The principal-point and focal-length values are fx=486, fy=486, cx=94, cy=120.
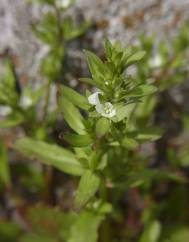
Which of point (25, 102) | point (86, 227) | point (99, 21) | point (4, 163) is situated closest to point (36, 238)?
point (4, 163)

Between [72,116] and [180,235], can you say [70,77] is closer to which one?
[72,116]

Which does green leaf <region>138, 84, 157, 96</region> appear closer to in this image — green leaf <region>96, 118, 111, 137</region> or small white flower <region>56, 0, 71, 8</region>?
green leaf <region>96, 118, 111, 137</region>

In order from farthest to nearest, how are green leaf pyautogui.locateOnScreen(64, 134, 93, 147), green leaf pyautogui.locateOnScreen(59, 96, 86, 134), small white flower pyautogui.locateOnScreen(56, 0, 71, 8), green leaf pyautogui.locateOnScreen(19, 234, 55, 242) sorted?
1. green leaf pyautogui.locateOnScreen(19, 234, 55, 242)
2. small white flower pyautogui.locateOnScreen(56, 0, 71, 8)
3. green leaf pyautogui.locateOnScreen(59, 96, 86, 134)
4. green leaf pyautogui.locateOnScreen(64, 134, 93, 147)

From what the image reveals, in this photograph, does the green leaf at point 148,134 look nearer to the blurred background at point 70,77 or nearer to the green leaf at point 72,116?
the green leaf at point 72,116

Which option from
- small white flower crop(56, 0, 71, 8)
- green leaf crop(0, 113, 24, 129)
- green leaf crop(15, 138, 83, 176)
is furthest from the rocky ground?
green leaf crop(15, 138, 83, 176)

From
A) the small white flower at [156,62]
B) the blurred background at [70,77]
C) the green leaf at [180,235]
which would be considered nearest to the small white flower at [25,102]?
the blurred background at [70,77]

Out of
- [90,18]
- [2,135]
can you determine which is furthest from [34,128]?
[90,18]

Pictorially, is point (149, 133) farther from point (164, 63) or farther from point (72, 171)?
point (164, 63)
